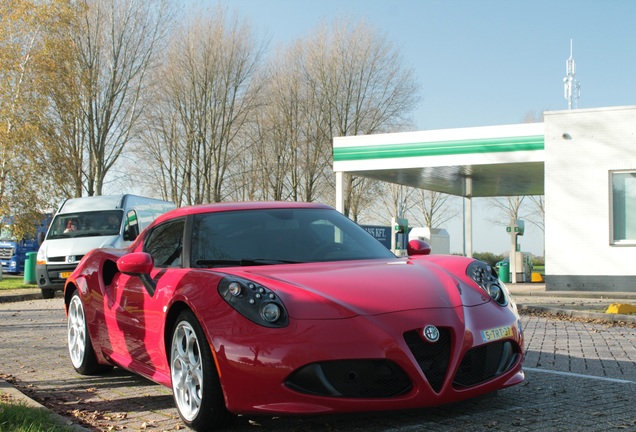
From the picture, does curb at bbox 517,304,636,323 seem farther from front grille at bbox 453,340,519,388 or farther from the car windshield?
front grille at bbox 453,340,519,388

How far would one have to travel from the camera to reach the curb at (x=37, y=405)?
4.52 m

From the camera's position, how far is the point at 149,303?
5188 mm

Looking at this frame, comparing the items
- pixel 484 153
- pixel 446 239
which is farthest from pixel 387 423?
pixel 446 239

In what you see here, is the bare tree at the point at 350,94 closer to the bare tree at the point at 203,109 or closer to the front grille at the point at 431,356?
the bare tree at the point at 203,109

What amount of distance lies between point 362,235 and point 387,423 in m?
1.68

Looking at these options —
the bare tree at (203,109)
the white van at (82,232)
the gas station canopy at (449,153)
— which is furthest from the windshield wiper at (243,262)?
the bare tree at (203,109)

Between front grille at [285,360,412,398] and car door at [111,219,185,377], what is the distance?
4.31 ft

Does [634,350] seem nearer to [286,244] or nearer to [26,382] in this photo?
[286,244]

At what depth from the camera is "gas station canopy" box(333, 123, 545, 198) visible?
21.9 metres

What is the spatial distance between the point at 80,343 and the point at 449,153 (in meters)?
17.6

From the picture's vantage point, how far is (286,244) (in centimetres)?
529

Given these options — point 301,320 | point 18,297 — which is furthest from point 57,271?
point 301,320

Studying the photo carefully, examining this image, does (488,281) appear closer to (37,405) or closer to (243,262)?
(243,262)

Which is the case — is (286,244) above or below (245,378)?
above
